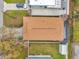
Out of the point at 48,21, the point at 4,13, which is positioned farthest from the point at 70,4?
the point at 4,13

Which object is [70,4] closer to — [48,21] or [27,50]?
[48,21]

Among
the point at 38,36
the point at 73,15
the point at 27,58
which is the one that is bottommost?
the point at 27,58

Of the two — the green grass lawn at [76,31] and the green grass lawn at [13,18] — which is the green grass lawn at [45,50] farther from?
the green grass lawn at [13,18]

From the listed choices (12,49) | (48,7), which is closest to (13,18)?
(12,49)

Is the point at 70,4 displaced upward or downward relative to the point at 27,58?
upward

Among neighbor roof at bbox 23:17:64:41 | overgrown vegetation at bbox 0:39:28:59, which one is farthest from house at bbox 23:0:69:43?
overgrown vegetation at bbox 0:39:28:59
